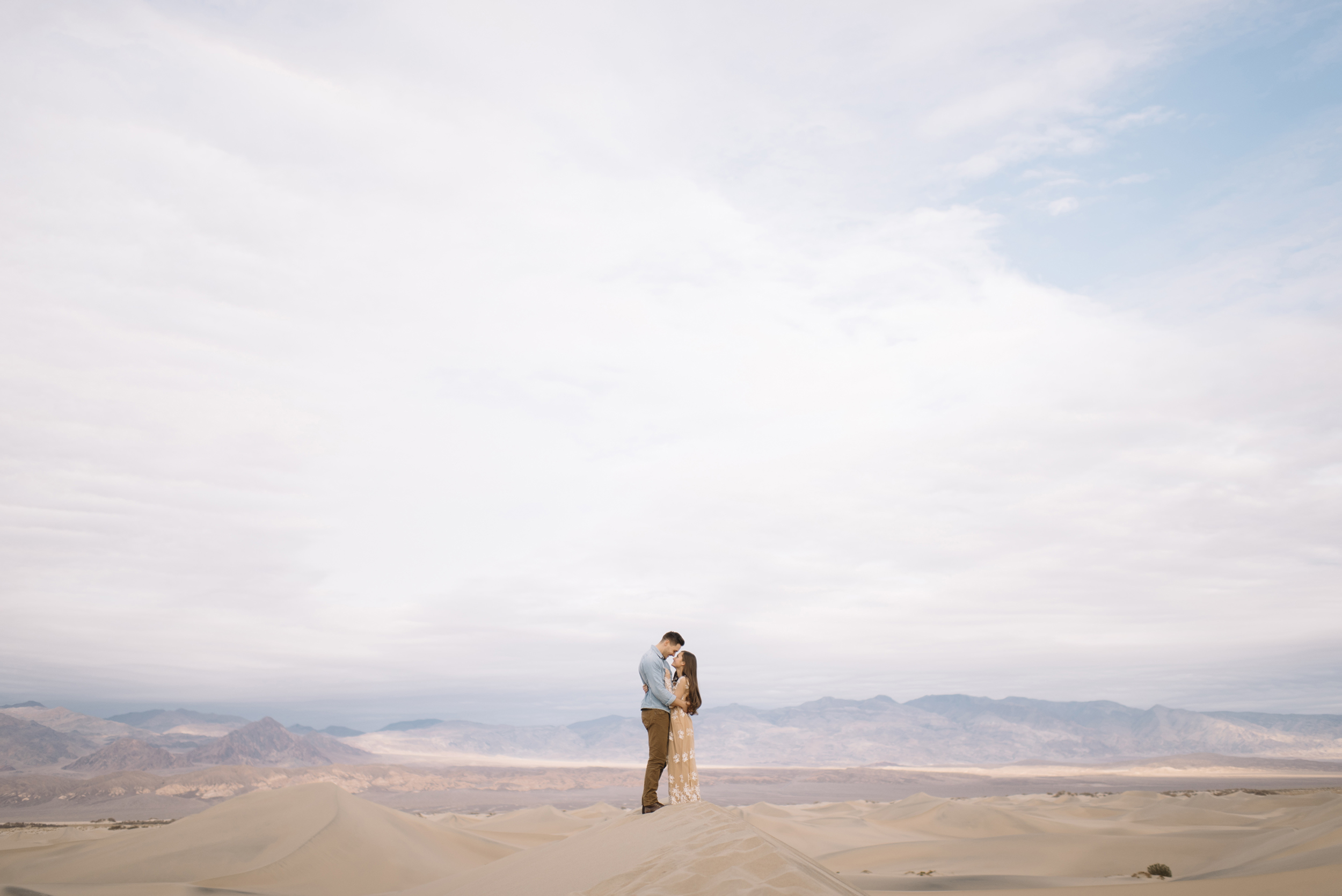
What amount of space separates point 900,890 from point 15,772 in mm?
123175

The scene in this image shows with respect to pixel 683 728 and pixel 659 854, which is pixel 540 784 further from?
pixel 659 854

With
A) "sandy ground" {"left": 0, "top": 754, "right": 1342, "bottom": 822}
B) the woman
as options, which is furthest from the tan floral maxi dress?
"sandy ground" {"left": 0, "top": 754, "right": 1342, "bottom": 822}

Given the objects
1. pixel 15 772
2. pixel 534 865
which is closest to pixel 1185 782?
pixel 534 865

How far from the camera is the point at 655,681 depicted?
9531mm

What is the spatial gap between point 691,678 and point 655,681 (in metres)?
0.54

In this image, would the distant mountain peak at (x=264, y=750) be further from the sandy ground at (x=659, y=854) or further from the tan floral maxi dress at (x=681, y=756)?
the tan floral maxi dress at (x=681, y=756)

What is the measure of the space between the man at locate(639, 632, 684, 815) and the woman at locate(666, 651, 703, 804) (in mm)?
81

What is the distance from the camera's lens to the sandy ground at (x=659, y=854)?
7070mm

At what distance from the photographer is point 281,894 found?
13.4m

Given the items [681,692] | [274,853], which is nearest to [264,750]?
[274,853]

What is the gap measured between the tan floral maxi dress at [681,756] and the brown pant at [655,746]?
8 centimetres

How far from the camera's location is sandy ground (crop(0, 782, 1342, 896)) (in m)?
7.07

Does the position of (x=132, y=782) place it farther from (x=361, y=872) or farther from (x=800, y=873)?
(x=800, y=873)

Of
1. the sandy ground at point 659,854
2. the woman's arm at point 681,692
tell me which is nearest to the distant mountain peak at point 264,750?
the sandy ground at point 659,854
